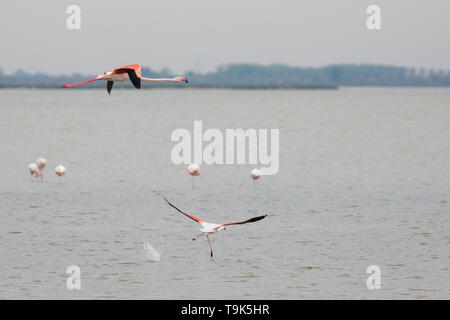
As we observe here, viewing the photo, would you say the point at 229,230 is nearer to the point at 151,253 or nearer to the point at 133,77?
the point at 151,253

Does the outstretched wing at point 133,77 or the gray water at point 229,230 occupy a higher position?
the outstretched wing at point 133,77

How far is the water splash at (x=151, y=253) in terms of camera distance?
26.0m

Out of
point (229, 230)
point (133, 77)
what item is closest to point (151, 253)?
point (229, 230)

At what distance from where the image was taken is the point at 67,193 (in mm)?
40094

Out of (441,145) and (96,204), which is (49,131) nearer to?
(441,145)

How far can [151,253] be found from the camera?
87.0ft

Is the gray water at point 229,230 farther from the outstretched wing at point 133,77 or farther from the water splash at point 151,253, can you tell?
the outstretched wing at point 133,77

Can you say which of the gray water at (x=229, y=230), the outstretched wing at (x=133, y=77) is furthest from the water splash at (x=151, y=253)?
the outstretched wing at (x=133, y=77)

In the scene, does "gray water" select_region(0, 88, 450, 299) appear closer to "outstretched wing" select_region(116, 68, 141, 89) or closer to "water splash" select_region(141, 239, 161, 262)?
"water splash" select_region(141, 239, 161, 262)

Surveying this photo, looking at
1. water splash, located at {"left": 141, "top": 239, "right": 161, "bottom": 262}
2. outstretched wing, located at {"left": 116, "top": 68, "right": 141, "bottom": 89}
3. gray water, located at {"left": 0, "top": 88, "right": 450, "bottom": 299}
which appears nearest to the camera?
outstretched wing, located at {"left": 116, "top": 68, "right": 141, "bottom": 89}

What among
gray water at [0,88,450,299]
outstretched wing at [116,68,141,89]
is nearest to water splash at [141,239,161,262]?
gray water at [0,88,450,299]

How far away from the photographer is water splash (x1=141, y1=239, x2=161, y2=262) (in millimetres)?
25984

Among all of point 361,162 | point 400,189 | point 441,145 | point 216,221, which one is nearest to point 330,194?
point 400,189
